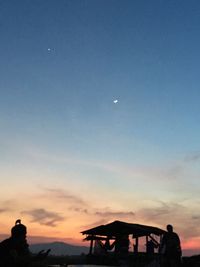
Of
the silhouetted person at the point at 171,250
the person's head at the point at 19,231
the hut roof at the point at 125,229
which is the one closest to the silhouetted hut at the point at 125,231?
the hut roof at the point at 125,229

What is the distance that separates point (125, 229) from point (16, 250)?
65.6 ft

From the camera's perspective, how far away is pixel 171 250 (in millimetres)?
12891

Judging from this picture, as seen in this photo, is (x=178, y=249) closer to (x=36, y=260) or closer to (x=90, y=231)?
(x=36, y=260)

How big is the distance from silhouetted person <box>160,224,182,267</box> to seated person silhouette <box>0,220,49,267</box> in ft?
25.2

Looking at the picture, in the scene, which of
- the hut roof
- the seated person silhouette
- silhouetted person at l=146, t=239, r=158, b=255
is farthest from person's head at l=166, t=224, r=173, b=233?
silhouetted person at l=146, t=239, r=158, b=255

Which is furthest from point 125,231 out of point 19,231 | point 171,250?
point 19,231

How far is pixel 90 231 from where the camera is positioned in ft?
87.1

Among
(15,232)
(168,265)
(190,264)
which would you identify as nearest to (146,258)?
(190,264)

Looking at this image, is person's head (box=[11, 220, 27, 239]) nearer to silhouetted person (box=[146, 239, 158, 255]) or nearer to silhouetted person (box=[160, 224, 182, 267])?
silhouetted person (box=[160, 224, 182, 267])

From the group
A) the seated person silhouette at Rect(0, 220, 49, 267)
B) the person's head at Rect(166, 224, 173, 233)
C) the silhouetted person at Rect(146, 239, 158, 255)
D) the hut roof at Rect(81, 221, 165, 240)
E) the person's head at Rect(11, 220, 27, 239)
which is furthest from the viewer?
the silhouetted person at Rect(146, 239, 158, 255)

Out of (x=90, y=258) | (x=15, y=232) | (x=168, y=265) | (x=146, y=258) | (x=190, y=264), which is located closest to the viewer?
(x=15, y=232)

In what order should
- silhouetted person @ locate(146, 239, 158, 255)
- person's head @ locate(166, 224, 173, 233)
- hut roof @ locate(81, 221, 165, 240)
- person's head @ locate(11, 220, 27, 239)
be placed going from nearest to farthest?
person's head @ locate(11, 220, 27, 239) < person's head @ locate(166, 224, 173, 233) < hut roof @ locate(81, 221, 165, 240) < silhouetted person @ locate(146, 239, 158, 255)

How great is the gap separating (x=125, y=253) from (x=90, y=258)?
266cm

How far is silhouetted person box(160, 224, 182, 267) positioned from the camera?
42.2ft
